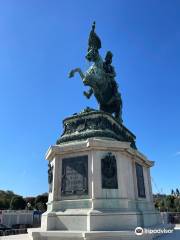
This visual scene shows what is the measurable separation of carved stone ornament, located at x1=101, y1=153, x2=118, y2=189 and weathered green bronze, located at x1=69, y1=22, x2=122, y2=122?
4.57m

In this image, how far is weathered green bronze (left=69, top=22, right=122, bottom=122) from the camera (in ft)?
46.9

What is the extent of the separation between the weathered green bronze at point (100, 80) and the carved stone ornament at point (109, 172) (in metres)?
4.57

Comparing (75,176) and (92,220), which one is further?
(75,176)

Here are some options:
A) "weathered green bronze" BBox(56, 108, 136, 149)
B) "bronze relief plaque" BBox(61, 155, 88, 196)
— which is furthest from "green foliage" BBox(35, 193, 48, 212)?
"bronze relief plaque" BBox(61, 155, 88, 196)

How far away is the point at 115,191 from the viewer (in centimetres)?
1052

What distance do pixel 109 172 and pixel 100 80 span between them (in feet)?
18.8

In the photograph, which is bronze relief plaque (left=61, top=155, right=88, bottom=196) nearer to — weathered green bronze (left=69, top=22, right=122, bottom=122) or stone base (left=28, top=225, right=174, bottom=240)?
stone base (left=28, top=225, right=174, bottom=240)

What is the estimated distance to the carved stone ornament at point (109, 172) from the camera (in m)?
10.6

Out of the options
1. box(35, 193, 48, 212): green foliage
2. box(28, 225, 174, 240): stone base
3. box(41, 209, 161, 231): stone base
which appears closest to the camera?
box(28, 225, 174, 240): stone base

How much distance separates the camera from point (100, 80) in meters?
14.3

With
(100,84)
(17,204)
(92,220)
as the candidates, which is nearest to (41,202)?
(17,204)

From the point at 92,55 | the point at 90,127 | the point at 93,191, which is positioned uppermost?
the point at 92,55

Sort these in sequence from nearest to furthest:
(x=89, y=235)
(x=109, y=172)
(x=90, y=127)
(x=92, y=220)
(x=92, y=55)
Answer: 1. (x=89, y=235)
2. (x=92, y=220)
3. (x=109, y=172)
4. (x=90, y=127)
5. (x=92, y=55)

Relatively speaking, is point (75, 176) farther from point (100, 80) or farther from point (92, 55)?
point (92, 55)
